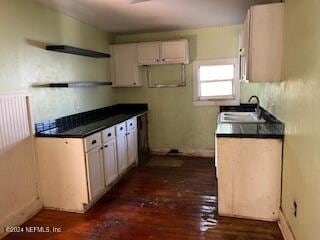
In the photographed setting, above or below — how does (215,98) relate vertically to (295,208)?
above

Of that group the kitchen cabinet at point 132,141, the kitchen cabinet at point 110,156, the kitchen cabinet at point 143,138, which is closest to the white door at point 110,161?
the kitchen cabinet at point 110,156

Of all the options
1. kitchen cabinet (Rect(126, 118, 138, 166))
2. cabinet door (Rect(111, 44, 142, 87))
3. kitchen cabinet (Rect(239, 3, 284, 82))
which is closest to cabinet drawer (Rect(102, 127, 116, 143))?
kitchen cabinet (Rect(126, 118, 138, 166))

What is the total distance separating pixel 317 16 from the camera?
1605 mm

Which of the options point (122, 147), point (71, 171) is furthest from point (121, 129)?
point (71, 171)

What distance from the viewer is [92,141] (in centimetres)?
282

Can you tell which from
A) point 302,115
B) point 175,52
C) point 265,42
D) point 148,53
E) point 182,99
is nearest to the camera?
point 302,115

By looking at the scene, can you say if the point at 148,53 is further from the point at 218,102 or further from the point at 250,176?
the point at 250,176

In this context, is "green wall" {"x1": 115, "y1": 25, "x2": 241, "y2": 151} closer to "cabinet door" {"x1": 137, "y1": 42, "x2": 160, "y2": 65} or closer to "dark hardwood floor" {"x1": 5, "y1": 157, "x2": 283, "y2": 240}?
"cabinet door" {"x1": 137, "y1": 42, "x2": 160, "y2": 65}

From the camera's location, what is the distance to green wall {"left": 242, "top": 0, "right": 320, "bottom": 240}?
63.8 inches

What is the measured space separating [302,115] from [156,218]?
1707 millimetres

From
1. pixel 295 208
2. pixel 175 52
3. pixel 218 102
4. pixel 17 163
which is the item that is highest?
pixel 175 52

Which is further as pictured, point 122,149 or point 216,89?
point 216,89

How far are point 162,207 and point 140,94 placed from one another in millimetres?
2563

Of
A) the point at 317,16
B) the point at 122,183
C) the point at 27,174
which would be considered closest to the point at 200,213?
the point at 122,183
